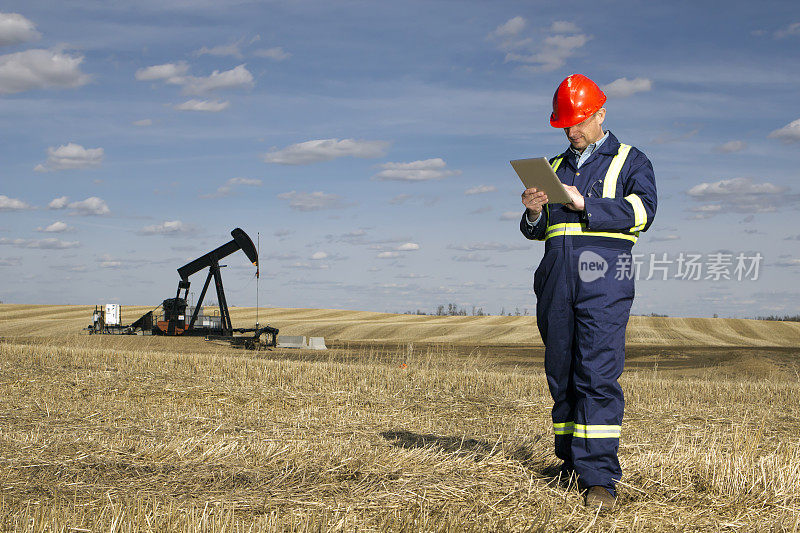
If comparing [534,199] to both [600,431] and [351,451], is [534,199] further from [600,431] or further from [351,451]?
[351,451]

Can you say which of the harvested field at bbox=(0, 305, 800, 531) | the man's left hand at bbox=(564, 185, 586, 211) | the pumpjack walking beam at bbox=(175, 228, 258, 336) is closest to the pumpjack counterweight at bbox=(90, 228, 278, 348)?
the pumpjack walking beam at bbox=(175, 228, 258, 336)

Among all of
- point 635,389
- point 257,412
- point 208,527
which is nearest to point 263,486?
point 208,527

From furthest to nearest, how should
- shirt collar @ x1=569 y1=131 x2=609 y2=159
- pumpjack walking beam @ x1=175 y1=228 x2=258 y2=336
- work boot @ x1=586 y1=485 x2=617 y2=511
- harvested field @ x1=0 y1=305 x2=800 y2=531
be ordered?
1. pumpjack walking beam @ x1=175 y1=228 x2=258 y2=336
2. shirt collar @ x1=569 y1=131 x2=609 y2=159
3. work boot @ x1=586 y1=485 x2=617 y2=511
4. harvested field @ x1=0 y1=305 x2=800 y2=531

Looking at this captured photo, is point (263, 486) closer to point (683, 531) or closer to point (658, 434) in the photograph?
point (683, 531)

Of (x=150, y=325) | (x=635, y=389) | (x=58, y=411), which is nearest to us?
(x=58, y=411)

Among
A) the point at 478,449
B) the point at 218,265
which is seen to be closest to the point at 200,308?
the point at 218,265

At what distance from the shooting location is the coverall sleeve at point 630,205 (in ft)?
13.3

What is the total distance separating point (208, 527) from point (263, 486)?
2.73 ft

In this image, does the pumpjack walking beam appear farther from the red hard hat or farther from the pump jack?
the red hard hat

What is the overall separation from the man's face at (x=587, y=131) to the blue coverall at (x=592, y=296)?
0.27 ft

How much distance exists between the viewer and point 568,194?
4.03 m

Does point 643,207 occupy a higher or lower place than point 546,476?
higher

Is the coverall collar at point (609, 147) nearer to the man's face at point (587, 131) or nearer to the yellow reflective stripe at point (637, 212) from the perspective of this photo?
the man's face at point (587, 131)

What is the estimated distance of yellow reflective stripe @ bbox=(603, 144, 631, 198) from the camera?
4266 mm
